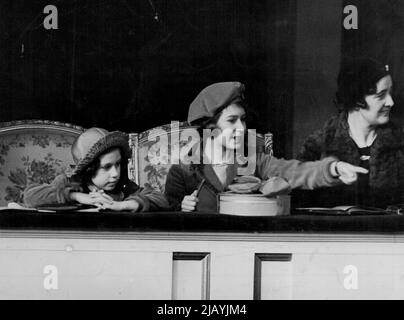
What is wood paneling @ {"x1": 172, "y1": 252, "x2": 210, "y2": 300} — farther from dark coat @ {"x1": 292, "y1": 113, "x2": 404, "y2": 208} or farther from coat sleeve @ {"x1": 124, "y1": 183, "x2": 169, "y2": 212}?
dark coat @ {"x1": 292, "y1": 113, "x2": 404, "y2": 208}

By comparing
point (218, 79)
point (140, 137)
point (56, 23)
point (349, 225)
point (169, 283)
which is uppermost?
point (56, 23)

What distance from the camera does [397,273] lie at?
13.2 feet

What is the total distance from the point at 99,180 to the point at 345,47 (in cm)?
149

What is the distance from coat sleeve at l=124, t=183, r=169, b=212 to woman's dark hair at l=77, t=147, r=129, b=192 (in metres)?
0.06

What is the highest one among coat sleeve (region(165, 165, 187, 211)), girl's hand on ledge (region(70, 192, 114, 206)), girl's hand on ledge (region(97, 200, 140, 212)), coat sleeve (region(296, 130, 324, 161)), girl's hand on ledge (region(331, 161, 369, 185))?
coat sleeve (region(296, 130, 324, 161))

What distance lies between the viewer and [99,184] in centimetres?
401

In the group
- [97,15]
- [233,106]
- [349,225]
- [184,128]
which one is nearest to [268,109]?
[233,106]

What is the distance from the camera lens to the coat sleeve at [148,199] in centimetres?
399

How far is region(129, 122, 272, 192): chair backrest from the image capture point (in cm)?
401

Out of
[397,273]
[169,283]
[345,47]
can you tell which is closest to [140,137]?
[169,283]

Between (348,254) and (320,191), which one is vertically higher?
(320,191)

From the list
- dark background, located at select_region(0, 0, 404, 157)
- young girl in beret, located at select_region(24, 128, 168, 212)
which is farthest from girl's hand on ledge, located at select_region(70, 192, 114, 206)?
dark background, located at select_region(0, 0, 404, 157)

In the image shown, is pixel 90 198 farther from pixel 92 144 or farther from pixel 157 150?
pixel 157 150

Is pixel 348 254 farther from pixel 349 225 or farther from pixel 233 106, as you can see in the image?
pixel 233 106
